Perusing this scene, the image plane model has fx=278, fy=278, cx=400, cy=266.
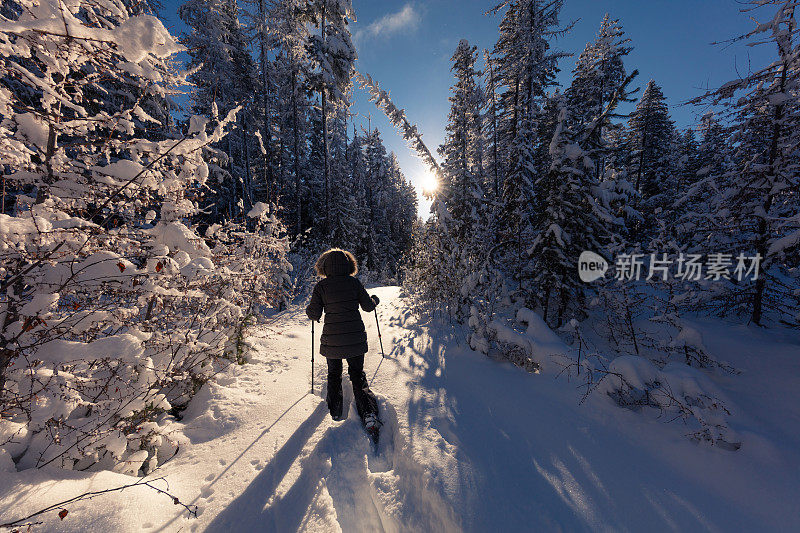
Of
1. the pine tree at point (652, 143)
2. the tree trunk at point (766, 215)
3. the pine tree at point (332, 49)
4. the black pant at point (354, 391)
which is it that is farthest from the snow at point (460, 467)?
the pine tree at point (652, 143)

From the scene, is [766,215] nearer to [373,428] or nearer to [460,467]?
[460,467]

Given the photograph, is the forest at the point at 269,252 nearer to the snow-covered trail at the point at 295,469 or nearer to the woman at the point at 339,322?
the snow-covered trail at the point at 295,469

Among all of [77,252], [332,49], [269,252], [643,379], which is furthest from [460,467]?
[332,49]

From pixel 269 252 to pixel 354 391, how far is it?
6052 millimetres

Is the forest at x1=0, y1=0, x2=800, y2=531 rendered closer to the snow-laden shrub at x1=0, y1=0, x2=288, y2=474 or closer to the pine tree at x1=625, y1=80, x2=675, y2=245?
the snow-laden shrub at x1=0, y1=0, x2=288, y2=474

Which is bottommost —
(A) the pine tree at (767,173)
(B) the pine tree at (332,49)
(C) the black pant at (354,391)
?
(C) the black pant at (354,391)

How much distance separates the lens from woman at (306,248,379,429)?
11.9ft

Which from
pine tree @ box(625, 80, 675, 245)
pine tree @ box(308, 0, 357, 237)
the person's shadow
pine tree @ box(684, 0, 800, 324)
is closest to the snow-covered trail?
the person's shadow

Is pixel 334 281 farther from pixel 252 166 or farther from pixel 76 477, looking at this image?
pixel 252 166

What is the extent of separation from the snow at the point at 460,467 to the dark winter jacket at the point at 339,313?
0.84 metres

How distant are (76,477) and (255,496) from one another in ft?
4.00

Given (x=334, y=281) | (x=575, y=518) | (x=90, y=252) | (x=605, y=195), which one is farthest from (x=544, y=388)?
(x=605, y=195)

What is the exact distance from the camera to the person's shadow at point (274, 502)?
206 cm

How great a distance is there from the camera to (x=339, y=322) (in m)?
3.75
